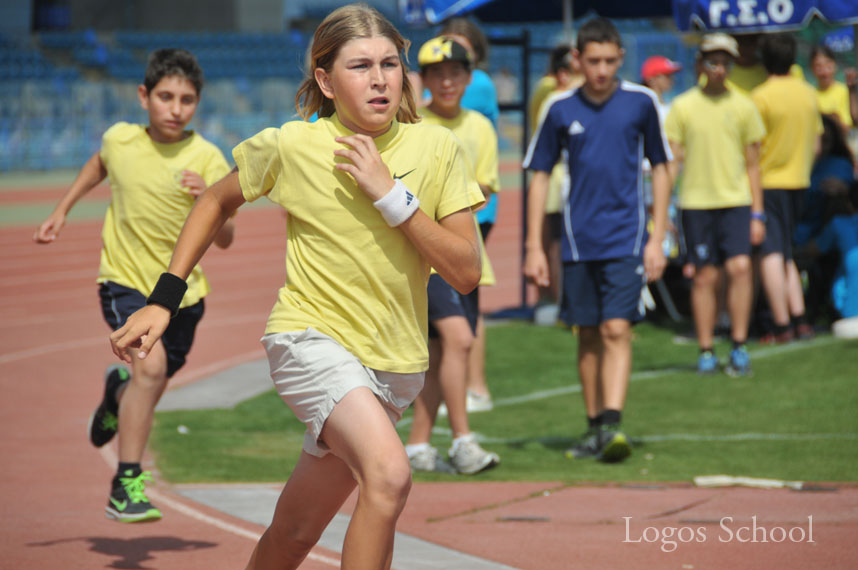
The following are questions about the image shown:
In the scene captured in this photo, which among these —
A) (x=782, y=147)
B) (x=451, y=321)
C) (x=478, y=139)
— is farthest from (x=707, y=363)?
(x=451, y=321)

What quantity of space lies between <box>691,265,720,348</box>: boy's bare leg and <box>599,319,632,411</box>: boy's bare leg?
2.67 m

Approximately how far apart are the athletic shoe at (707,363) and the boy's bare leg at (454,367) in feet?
10.2

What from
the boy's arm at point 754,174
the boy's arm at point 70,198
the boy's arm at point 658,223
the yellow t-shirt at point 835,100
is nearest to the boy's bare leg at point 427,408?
the boy's arm at point 658,223

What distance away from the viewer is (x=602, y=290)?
6707 mm

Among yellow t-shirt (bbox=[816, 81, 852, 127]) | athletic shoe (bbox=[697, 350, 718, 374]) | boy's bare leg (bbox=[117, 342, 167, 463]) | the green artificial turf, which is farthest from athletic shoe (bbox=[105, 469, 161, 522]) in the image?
yellow t-shirt (bbox=[816, 81, 852, 127])

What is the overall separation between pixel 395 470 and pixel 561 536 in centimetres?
210

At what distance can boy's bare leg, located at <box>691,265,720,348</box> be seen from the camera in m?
9.17

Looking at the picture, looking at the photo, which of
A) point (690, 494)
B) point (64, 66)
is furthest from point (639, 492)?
point (64, 66)

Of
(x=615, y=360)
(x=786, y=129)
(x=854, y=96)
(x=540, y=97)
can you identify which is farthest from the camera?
(x=540, y=97)

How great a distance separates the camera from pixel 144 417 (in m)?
5.36

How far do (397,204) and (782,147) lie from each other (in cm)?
727

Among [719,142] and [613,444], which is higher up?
[719,142]

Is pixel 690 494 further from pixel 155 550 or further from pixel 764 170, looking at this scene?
pixel 764 170

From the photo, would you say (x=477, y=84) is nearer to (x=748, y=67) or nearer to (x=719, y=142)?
(x=719, y=142)
